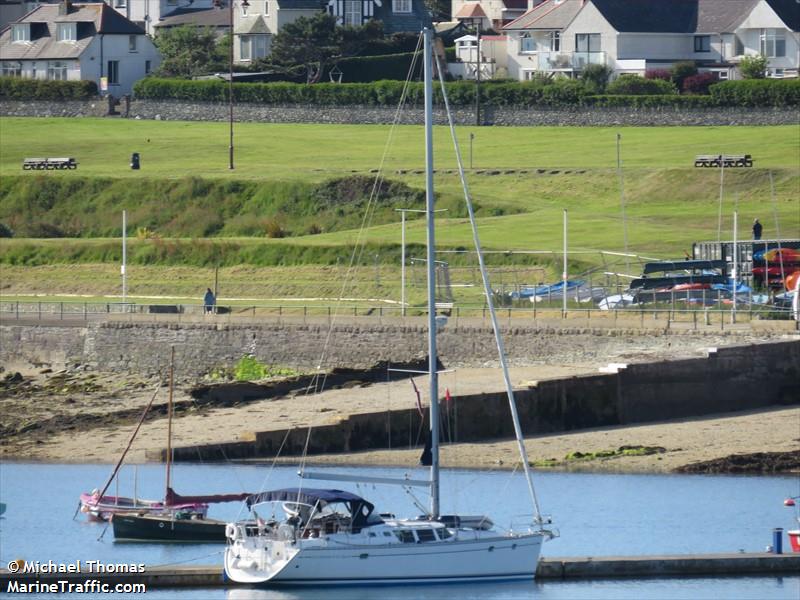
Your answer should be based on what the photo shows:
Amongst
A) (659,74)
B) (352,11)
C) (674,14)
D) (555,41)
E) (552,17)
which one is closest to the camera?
(659,74)

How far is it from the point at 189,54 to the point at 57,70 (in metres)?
7.94

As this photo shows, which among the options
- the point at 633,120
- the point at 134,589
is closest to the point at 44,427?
the point at 134,589

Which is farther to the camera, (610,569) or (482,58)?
(482,58)

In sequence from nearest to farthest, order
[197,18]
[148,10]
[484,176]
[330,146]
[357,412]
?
1. [357,412]
2. [484,176]
3. [330,146]
4. [197,18]
5. [148,10]

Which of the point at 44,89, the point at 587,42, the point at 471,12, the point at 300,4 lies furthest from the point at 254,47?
the point at 471,12

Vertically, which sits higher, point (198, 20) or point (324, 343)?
point (198, 20)

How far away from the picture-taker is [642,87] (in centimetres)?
9288

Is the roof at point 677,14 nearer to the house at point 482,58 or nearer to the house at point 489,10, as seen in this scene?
the house at point 482,58

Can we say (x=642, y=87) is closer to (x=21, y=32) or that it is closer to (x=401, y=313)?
(x=21, y=32)

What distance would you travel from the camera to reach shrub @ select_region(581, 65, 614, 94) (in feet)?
309

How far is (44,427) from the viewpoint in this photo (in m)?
47.0

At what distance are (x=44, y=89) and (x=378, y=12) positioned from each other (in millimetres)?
19129

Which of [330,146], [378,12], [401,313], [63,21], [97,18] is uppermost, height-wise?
[378,12]

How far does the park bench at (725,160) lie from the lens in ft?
248
